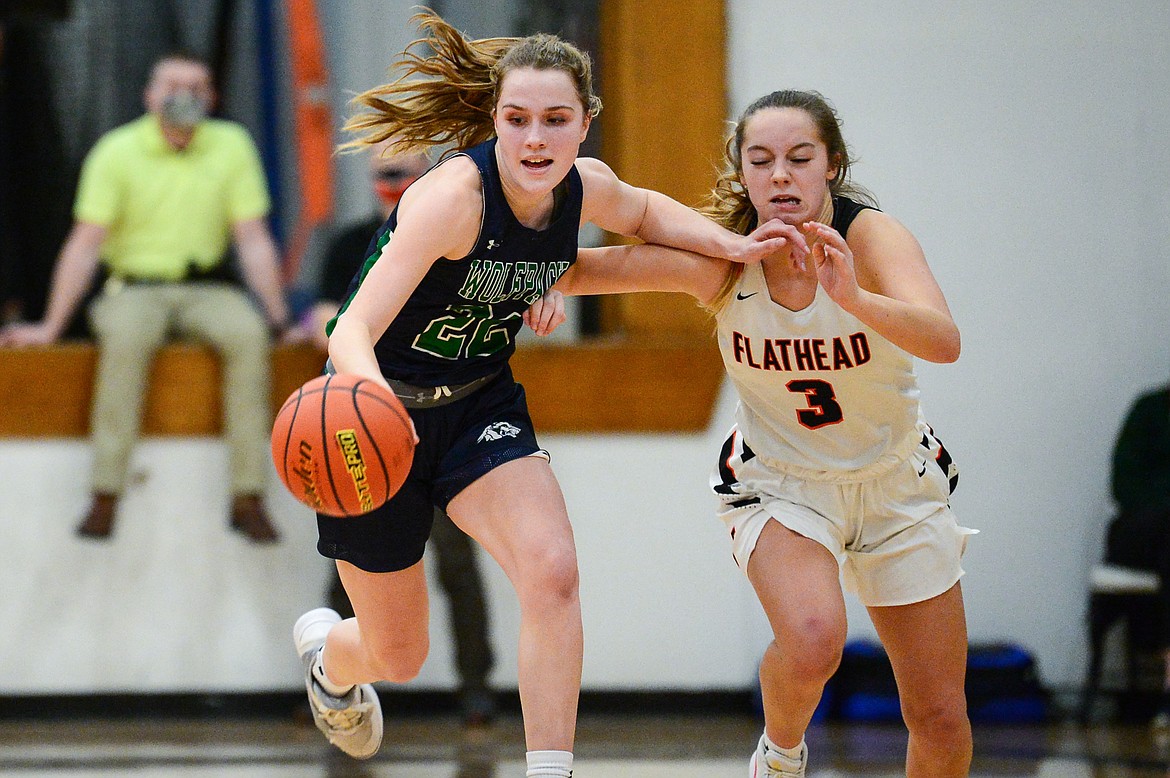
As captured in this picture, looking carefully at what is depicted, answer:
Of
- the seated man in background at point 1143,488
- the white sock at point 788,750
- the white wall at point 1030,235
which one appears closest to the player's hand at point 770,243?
the white sock at point 788,750

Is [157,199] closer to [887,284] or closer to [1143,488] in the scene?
[887,284]

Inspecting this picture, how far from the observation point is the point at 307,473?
8.11 feet

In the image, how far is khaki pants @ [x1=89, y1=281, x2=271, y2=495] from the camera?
5332 mm

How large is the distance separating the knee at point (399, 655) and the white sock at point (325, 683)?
1.05ft

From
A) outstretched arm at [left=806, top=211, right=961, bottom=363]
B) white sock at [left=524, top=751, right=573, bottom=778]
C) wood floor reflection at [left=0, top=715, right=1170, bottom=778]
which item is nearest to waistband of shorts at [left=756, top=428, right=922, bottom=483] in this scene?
outstretched arm at [left=806, top=211, right=961, bottom=363]

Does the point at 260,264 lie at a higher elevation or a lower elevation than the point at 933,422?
higher

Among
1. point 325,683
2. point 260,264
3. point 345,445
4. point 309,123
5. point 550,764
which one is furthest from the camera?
point 309,123

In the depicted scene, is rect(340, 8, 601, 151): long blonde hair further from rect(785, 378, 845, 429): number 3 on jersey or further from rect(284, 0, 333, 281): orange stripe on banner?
rect(284, 0, 333, 281): orange stripe on banner

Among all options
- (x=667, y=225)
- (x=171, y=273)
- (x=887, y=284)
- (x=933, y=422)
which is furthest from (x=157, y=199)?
(x=887, y=284)

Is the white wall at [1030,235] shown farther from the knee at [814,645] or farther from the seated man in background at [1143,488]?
the knee at [814,645]

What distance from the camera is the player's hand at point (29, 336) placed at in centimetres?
545

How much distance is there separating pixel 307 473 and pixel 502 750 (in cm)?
256

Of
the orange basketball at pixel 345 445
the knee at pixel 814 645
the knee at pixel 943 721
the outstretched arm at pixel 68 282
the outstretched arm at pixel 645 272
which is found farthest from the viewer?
the outstretched arm at pixel 68 282

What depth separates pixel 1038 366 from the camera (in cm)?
573
